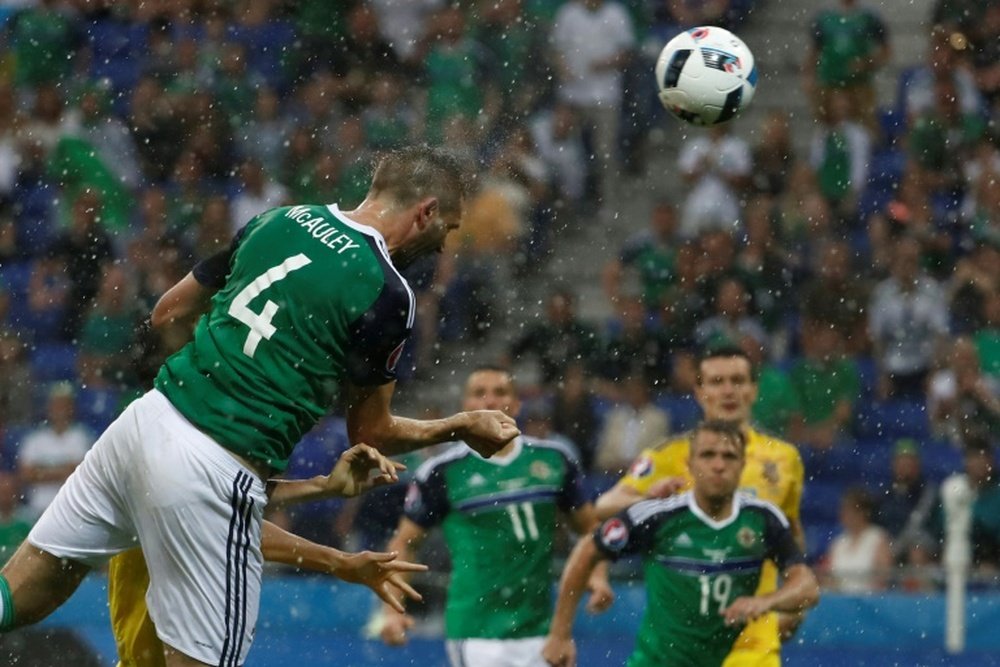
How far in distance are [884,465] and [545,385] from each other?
2202mm

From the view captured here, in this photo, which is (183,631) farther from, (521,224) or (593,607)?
(521,224)

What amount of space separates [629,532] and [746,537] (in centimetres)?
49

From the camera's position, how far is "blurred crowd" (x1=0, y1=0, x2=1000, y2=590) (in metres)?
12.2

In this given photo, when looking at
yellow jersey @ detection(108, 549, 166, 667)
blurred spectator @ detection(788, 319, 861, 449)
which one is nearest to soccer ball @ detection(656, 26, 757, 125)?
yellow jersey @ detection(108, 549, 166, 667)

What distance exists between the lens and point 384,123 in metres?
14.3

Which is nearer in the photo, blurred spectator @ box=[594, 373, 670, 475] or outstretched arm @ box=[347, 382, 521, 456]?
outstretched arm @ box=[347, 382, 521, 456]

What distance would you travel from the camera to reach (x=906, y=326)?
1244 centimetres

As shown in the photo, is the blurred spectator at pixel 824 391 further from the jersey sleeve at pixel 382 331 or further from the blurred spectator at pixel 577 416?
the jersey sleeve at pixel 382 331

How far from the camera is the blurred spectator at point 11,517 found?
37.1ft

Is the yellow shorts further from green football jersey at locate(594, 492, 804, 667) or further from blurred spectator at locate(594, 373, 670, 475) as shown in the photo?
blurred spectator at locate(594, 373, 670, 475)

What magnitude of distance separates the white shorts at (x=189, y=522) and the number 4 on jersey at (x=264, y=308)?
12.3 inches

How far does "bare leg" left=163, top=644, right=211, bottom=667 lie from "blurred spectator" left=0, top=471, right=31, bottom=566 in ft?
18.9

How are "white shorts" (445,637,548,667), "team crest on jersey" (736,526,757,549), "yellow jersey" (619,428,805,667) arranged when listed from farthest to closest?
"white shorts" (445,637,548,667) < "yellow jersey" (619,428,805,667) < "team crest on jersey" (736,526,757,549)

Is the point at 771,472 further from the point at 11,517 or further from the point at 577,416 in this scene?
the point at 11,517
